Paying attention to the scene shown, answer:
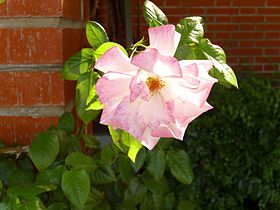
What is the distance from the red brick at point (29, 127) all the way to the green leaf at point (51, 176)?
4.2 inches

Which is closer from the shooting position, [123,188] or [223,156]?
[123,188]

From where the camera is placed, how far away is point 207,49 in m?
1.04

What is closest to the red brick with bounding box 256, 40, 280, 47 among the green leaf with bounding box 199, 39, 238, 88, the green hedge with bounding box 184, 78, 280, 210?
the green hedge with bounding box 184, 78, 280, 210

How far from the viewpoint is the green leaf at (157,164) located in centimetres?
133

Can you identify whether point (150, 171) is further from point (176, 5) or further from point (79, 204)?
point (176, 5)

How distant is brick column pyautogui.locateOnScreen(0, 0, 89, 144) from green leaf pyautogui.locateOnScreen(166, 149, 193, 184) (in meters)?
0.32

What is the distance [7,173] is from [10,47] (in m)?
0.25

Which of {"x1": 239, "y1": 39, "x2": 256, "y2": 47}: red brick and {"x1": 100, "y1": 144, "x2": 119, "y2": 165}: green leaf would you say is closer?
{"x1": 100, "y1": 144, "x2": 119, "y2": 165}: green leaf

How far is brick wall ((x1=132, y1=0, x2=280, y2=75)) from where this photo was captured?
443 centimetres

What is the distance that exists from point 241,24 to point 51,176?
3553mm

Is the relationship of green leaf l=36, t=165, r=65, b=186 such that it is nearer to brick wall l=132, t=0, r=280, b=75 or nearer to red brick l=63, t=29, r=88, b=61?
red brick l=63, t=29, r=88, b=61

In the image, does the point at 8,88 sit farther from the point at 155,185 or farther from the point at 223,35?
the point at 223,35

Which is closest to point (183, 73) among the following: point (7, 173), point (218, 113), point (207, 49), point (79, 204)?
point (207, 49)

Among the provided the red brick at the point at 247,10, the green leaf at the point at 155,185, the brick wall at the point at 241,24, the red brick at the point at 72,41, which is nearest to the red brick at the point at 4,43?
the red brick at the point at 72,41
